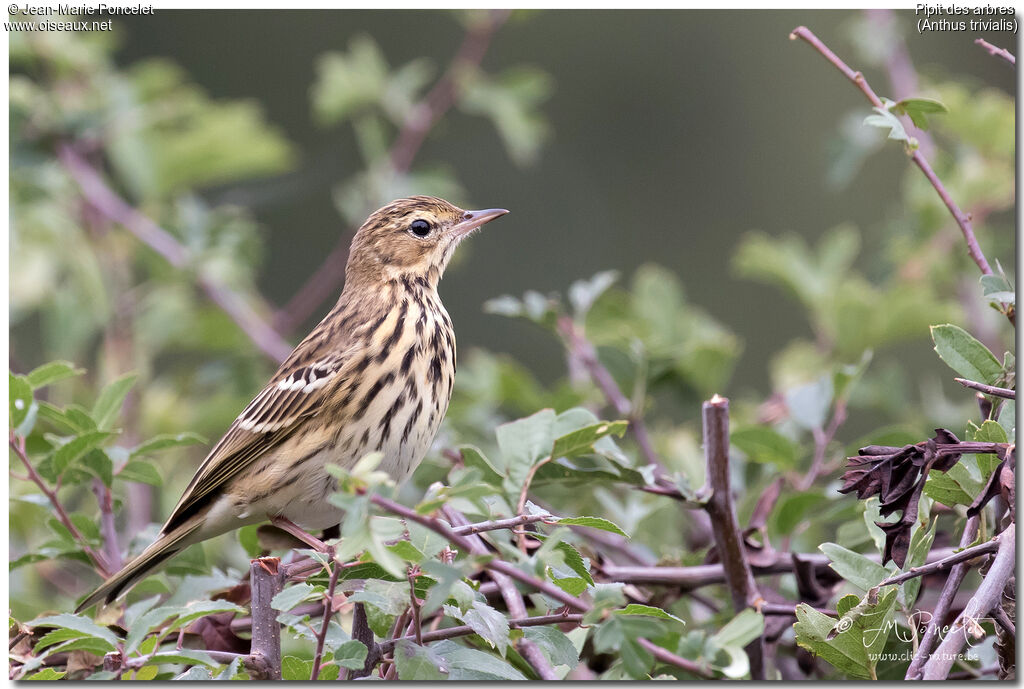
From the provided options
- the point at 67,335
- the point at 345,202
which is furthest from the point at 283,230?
the point at 67,335

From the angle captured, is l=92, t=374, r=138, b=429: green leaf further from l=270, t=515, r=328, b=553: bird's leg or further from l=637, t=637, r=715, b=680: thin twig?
l=637, t=637, r=715, b=680: thin twig

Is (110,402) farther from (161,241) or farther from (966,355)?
(966,355)

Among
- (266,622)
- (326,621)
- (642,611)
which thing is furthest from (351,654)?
(642,611)

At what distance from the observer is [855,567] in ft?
7.86

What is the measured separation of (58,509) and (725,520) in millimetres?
1737

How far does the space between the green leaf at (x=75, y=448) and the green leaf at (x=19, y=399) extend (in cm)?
15

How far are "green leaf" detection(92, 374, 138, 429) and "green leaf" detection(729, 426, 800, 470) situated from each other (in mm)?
1747

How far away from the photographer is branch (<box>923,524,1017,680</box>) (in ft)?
6.72

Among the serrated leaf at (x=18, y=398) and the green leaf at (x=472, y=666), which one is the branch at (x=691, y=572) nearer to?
the green leaf at (x=472, y=666)

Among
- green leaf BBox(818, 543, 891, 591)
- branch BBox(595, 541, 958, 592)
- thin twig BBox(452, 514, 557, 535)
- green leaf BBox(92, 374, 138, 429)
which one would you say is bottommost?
branch BBox(595, 541, 958, 592)

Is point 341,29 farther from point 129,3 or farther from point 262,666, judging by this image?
point 262,666

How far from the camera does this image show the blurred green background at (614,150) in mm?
10438

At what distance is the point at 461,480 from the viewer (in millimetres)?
1788

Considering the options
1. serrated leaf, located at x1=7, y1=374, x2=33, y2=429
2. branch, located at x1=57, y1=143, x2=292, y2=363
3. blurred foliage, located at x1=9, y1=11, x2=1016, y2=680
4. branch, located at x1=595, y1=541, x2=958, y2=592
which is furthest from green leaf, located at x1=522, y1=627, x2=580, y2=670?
branch, located at x1=57, y1=143, x2=292, y2=363
